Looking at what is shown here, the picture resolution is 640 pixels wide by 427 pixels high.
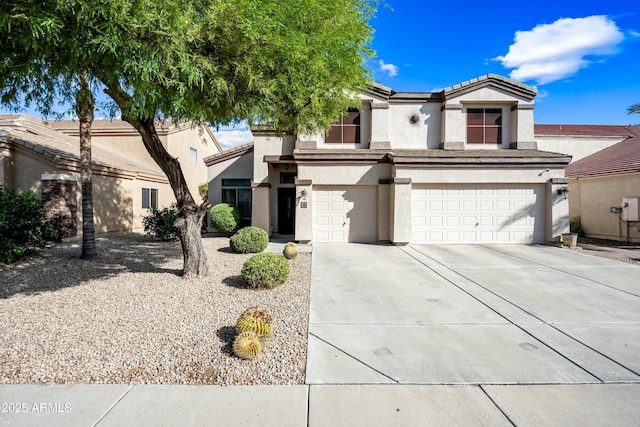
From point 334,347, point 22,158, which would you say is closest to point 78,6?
point 334,347

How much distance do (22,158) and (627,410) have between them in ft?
59.8

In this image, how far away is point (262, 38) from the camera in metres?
5.16

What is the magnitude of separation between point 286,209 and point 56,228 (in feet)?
28.7

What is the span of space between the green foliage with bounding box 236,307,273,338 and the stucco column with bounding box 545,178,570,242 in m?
13.0

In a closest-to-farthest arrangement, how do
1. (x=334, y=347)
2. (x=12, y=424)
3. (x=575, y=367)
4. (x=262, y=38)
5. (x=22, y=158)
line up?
(x=12, y=424), (x=575, y=367), (x=334, y=347), (x=262, y=38), (x=22, y=158)

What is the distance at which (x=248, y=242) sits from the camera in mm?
11195

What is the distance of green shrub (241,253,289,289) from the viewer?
22.9 ft

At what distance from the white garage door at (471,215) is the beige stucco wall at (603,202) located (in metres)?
4.20

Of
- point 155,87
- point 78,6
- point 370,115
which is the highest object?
point 370,115

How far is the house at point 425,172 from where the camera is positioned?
1323cm

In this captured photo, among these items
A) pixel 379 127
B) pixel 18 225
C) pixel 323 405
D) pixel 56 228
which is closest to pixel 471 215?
pixel 379 127

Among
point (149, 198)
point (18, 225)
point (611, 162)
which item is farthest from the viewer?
point (149, 198)

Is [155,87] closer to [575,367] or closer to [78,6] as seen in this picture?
[78,6]

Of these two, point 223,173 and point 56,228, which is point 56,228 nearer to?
point 56,228
